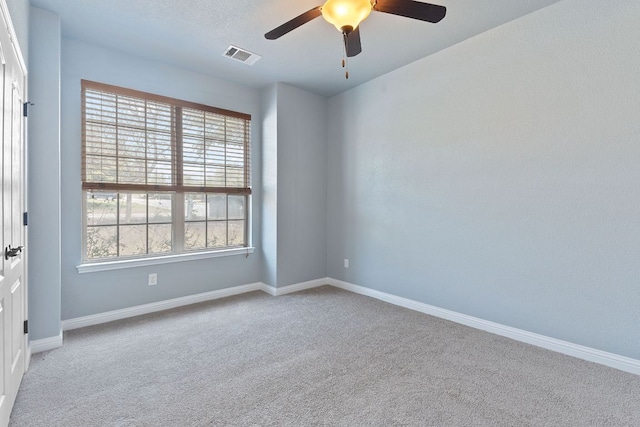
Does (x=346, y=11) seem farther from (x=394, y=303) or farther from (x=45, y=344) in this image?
(x=45, y=344)

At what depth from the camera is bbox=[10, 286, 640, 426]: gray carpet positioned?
1760mm

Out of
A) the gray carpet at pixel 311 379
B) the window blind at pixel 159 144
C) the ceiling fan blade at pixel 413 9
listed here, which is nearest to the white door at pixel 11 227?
the gray carpet at pixel 311 379

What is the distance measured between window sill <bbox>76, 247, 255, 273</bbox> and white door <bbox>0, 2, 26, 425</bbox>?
836 millimetres

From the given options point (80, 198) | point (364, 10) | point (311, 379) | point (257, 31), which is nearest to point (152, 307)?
point (80, 198)

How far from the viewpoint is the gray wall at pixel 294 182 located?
4.05m

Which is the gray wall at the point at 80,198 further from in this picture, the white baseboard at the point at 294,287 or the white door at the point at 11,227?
the white door at the point at 11,227

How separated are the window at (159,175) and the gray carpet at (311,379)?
0.92m

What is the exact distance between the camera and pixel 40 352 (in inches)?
→ 96.6

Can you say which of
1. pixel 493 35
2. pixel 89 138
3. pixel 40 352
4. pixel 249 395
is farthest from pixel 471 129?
pixel 40 352

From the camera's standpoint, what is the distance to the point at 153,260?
3.37 meters

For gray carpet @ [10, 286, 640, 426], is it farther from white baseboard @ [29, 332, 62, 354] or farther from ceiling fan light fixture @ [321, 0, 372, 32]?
ceiling fan light fixture @ [321, 0, 372, 32]

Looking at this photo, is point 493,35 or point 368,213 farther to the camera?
point 368,213

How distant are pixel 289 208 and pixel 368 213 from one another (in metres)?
1.03

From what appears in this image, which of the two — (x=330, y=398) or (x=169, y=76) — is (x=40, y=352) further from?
(x=169, y=76)
